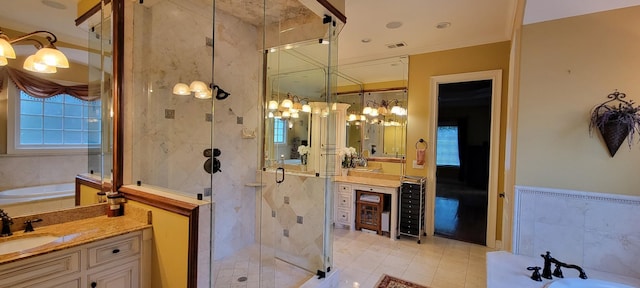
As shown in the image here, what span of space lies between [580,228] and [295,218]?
2604mm

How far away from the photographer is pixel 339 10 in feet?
8.56

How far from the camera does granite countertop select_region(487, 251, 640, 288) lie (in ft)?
6.00

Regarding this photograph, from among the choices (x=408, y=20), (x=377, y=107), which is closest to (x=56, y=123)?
(x=408, y=20)

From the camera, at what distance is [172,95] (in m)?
2.81

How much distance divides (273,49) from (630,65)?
3.34 metres

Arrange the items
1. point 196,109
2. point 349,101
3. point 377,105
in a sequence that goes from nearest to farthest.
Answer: point 196,109, point 377,105, point 349,101

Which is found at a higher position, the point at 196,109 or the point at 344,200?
the point at 196,109

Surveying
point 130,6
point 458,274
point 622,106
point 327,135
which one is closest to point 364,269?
point 458,274

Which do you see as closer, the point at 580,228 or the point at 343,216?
the point at 580,228

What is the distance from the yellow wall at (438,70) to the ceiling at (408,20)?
0.38 ft

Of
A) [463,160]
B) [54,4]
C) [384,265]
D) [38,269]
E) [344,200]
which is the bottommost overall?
[384,265]

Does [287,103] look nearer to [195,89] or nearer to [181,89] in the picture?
[195,89]

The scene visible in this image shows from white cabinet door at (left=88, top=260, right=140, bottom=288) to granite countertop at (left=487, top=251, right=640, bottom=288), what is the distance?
2.50 m

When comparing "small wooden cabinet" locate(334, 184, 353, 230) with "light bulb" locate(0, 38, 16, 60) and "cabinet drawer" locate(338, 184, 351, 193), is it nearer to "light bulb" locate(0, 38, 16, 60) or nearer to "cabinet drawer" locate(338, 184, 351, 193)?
"cabinet drawer" locate(338, 184, 351, 193)
